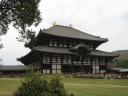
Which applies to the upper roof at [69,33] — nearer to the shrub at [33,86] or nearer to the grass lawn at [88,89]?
the grass lawn at [88,89]

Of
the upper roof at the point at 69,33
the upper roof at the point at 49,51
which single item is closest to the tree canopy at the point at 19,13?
the upper roof at the point at 49,51

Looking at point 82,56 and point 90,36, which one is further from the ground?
point 90,36

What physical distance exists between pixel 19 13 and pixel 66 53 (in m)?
32.8

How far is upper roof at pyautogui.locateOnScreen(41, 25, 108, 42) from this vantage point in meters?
70.1

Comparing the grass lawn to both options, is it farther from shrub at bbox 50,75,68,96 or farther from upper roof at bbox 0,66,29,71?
upper roof at bbox 0,66,29,71

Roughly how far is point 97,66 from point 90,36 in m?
8.46

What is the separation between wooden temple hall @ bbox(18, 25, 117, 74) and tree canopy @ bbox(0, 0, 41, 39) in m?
28.0

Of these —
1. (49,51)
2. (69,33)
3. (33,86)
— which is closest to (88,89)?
(33,86)

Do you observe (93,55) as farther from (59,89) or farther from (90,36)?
Answer: (59,89)

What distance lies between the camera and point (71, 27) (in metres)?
79.2

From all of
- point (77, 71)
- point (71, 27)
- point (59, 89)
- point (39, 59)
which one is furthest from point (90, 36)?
point (59, 89)

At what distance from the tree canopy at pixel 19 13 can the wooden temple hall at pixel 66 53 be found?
28.0 m

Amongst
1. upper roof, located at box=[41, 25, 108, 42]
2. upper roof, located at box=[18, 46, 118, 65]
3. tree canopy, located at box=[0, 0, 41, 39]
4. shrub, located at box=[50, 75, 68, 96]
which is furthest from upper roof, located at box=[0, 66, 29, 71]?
shrub, located at box=[50, 75, 68, 96]

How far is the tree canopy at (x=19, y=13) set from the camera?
3319cm
